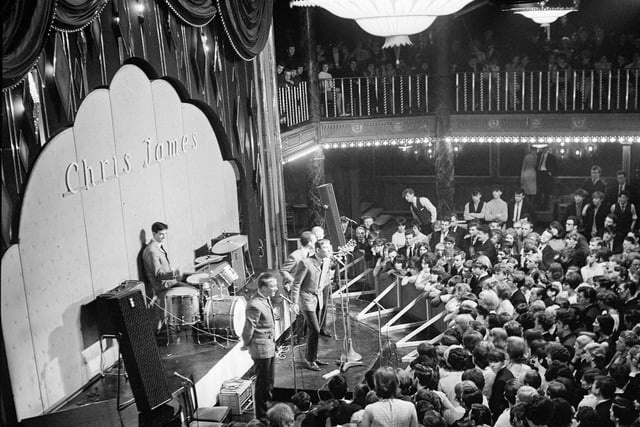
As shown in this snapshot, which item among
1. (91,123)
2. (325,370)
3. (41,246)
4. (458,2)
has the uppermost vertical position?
(458,2)

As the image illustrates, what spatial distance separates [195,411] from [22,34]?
3.59 metres

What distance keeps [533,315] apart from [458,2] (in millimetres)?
3146

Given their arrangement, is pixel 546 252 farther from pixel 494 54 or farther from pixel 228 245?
pixel 494 54

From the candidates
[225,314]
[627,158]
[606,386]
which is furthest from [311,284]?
[627,158]

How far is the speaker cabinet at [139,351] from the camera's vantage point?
702 cm

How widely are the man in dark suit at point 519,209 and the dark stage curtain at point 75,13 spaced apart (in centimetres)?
881

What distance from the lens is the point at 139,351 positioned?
710 cm

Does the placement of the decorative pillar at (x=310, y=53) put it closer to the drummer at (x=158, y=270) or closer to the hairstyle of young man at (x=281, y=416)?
the drummer at (x=158, y=270)

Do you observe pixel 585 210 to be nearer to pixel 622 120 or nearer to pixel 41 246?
pixel 622 120

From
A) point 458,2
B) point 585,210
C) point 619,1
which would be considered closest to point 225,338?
point 458,2

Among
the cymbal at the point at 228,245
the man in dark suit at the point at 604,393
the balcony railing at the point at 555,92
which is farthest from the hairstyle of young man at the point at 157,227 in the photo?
the balcony railing at the point at 555,92

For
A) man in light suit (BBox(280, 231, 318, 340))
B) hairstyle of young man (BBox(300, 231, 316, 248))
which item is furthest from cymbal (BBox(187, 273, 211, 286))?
hairstyle of young man (BBox(300, 231, 316, 248))

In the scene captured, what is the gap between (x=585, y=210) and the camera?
1391cm

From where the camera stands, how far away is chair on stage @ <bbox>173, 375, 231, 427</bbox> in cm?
738
